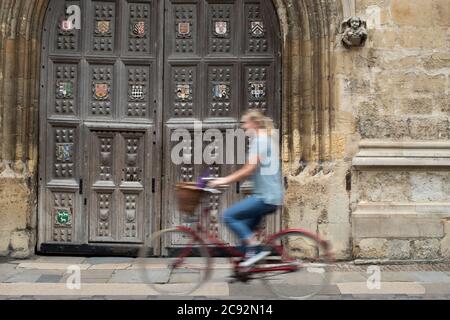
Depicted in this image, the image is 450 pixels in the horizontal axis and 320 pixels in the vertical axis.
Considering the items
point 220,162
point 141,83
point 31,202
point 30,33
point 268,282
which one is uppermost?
point 30,33

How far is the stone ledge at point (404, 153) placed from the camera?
7566 millimetres

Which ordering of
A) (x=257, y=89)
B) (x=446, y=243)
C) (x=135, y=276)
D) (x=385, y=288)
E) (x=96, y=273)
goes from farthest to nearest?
(x=257, y=89) < (x=446, y=243) < (x=96, y=273) < (x=135, y=276) < (x=385, y=288)

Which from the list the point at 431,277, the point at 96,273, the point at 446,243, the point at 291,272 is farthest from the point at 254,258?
the point at 446,243

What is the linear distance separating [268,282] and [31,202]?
3803mm

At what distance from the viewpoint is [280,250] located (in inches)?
217

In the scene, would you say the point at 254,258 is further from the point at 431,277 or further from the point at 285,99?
the point at 285,99

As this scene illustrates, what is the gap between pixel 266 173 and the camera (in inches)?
215

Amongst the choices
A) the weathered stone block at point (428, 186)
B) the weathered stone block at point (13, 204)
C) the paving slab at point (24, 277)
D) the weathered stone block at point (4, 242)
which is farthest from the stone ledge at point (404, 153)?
the weathered stone block at point (4, 242)

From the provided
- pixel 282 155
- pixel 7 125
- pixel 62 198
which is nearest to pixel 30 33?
pixel 7 125

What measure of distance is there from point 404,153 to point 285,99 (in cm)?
168

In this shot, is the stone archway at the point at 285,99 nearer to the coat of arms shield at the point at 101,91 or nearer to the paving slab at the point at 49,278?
the coat of arms shield at the point at 101,91

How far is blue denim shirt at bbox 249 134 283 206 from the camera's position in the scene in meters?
5.44

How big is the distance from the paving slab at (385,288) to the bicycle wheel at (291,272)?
50cm

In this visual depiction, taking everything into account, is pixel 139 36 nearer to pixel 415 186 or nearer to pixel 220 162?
pixel 220 162
